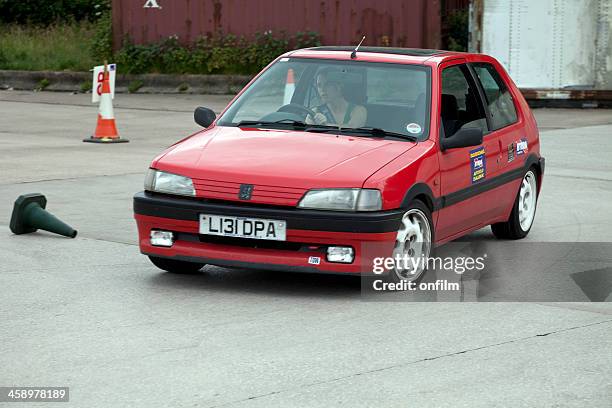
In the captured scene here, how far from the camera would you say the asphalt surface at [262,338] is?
5.21 meters

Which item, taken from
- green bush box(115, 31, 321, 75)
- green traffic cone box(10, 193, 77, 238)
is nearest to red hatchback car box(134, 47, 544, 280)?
green traffic cone box(10, 193, 77, 238)

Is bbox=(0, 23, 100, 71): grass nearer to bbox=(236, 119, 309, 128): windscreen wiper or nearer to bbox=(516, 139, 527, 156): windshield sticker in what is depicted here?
bbox=(516, 139, 527, 156): windshield sticker

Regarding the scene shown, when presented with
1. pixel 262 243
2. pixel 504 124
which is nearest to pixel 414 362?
pixel 262 243

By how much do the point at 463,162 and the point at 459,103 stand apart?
58cm

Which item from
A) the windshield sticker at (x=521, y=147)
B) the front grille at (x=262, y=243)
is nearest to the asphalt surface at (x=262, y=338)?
the front grille at (x=262, y=243)

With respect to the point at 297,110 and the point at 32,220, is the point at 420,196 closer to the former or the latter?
the point at 297,110

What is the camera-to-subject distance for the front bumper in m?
6.91

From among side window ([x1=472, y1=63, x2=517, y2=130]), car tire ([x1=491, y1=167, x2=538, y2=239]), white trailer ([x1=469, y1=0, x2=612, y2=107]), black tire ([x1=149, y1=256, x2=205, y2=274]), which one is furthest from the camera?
white trailer ([x1=469, y1=0, x2=612, y2=107])

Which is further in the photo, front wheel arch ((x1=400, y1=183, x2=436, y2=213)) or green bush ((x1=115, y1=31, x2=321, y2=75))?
green bush ((x1=115, y1=31, x2=321, y2=75))

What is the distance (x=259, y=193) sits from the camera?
7000mm

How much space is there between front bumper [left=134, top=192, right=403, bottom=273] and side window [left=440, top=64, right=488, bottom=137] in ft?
4.48

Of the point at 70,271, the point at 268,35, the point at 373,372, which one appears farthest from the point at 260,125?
the point at 268,35

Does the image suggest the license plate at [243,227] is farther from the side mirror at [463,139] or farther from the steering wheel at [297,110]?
the side mirror at [463,139]

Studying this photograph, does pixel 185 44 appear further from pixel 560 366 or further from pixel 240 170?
pixel 560 366
